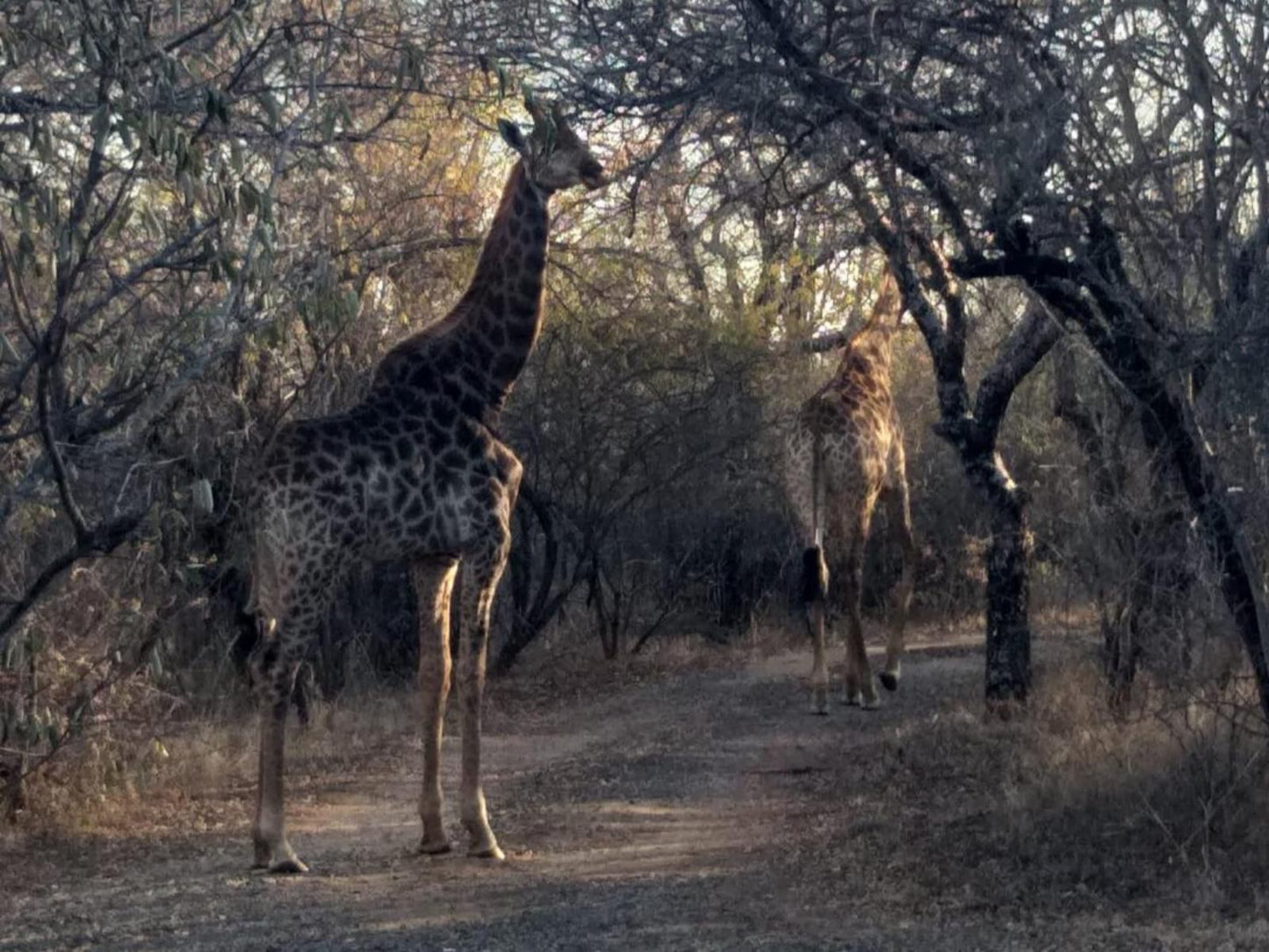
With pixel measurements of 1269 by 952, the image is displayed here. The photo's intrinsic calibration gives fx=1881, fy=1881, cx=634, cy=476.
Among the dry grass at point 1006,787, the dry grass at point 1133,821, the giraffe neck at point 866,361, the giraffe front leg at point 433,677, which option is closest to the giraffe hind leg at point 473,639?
the giraffe front leg at point 433,677

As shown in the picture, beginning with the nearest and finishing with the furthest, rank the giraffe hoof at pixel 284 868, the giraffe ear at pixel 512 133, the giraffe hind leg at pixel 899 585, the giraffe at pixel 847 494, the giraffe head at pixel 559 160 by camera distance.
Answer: the giraffe hoof at pixel 284 868, the giraffe ear at pixel 512 133, the giraffe head at pixel 559 160, the giraffe at pixel 847 494, the giraffe hind leg at pixel 899 585

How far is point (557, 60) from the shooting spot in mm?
8648

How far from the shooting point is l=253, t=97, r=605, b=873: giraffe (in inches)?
352

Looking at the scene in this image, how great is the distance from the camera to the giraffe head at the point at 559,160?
944 centimetres

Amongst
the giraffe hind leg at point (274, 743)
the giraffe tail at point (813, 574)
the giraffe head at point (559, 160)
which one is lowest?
the giraffe hind leg at point (274, 743)

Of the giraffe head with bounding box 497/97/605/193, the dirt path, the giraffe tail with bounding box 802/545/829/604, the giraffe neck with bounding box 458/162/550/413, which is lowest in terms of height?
the dirt path

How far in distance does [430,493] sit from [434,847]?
1.75 metres

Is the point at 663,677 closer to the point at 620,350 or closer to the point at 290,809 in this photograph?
the point at 620,350

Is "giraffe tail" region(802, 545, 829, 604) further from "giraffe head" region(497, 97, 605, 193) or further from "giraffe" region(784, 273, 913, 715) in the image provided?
"giraffe head" region(497, 97, 605, 193)

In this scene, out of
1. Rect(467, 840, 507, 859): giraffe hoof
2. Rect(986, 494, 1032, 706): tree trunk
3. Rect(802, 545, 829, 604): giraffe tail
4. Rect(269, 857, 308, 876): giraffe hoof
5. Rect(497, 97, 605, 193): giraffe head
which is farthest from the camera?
Rect(802, 545, 829, 604): giraffe tail

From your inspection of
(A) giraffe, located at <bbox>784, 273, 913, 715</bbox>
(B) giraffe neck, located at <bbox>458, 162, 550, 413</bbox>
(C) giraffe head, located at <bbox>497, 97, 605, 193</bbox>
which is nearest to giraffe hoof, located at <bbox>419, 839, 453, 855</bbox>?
(B) giraffe neck, located at <bbox>458, 162, 550, 413</bbox>

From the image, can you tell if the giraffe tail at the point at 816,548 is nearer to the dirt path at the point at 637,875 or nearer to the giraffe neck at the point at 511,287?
the dirt path at the point at 637,875

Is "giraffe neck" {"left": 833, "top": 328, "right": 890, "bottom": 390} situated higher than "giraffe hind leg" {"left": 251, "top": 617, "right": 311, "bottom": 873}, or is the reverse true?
"giraffe neck" {"left": 833, "top": 328, "right": 890, "bottom": 390}

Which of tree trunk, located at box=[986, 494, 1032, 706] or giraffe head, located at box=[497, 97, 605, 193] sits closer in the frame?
giraffe head, located at box=[497, 97, 605, 193]
